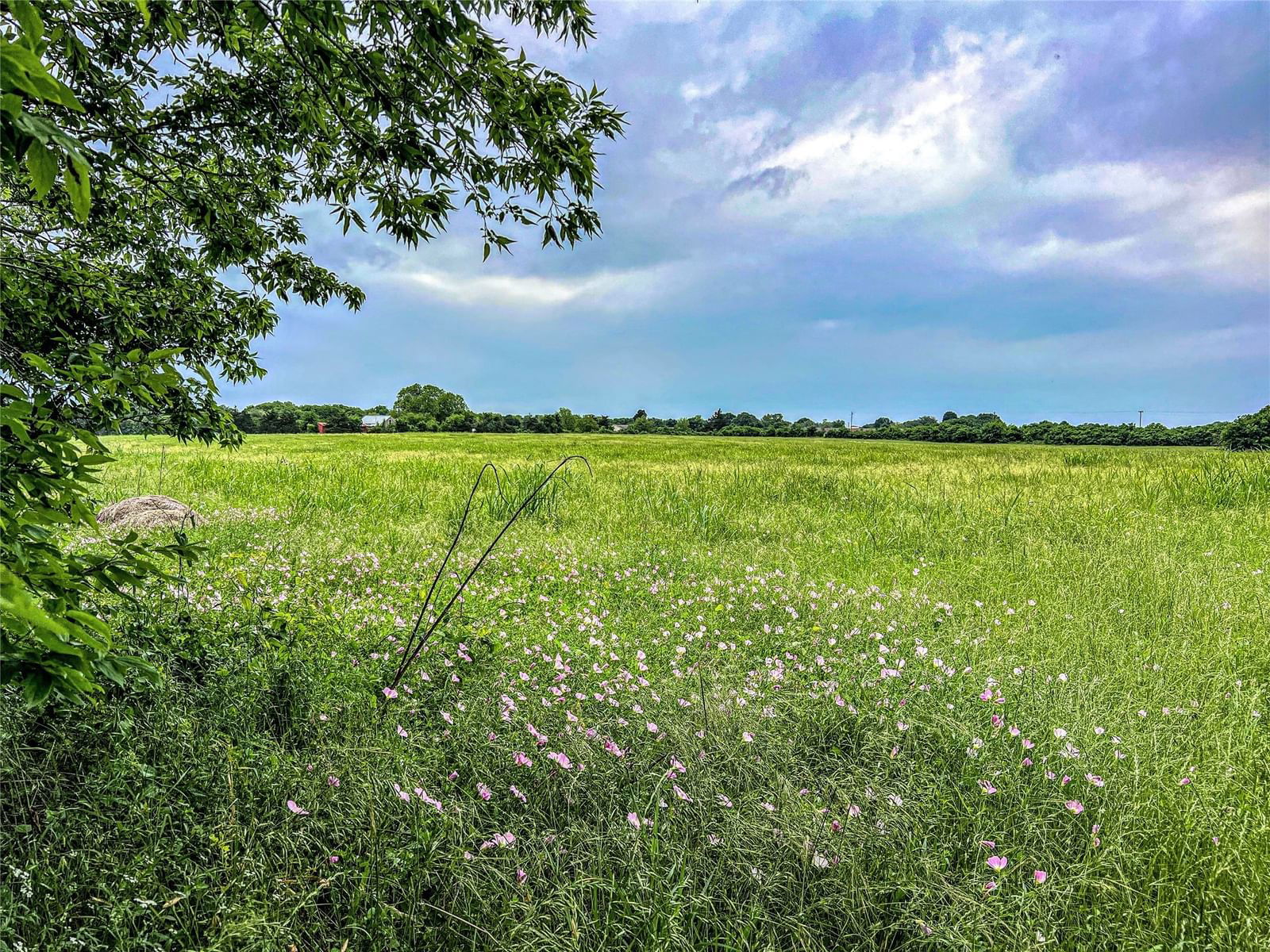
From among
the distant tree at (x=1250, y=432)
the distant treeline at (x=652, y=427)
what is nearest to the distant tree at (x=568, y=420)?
the distant treeline at (x=652, y=427)

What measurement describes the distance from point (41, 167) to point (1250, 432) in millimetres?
41456

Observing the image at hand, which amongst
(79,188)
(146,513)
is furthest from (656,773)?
(146,513)

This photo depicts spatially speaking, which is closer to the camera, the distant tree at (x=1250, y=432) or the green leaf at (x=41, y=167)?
the green leaf at (x=41, y=167)

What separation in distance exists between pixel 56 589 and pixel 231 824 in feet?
3.53

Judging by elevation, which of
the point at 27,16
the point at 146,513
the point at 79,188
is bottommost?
the point at 146,513

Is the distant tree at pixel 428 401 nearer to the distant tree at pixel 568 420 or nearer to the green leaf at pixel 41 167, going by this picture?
the distant tree at pixel 568 420

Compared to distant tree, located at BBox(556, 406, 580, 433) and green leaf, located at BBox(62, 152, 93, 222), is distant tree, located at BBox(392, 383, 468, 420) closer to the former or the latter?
distant tree, located at BBox(556, 406, 580, 433)

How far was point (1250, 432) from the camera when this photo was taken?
28500 mm

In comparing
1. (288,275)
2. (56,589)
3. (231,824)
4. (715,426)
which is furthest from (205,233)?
(715,426)

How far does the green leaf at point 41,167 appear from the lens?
1.19 m

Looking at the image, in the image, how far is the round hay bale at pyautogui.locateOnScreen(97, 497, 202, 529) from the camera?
8.50m

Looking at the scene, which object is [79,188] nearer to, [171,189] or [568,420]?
[171,189]

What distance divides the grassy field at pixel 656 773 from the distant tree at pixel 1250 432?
3192cm

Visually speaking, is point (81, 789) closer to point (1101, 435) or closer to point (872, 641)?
point (872, 641)
